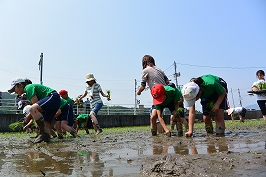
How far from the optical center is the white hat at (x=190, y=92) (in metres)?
4.75

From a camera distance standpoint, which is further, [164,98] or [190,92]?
[164,98]

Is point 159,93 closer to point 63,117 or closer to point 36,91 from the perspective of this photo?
point 36,91

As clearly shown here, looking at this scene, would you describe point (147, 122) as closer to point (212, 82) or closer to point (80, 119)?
point (80, 119)

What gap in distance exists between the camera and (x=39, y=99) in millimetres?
5480

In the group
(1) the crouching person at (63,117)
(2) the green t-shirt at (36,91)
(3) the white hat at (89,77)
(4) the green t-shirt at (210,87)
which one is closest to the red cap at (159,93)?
(4) the green t-shirt at (210,87)

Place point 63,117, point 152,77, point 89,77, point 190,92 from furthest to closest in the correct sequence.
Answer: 1. point 89,77
2. point 63,117
3. point 152,77
4. point 190,92

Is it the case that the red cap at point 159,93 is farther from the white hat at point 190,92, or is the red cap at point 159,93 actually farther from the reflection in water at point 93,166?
the reflection in water at point 93,166

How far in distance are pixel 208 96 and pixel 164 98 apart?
0.85m

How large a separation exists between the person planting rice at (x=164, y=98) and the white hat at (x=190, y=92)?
2.19 ft

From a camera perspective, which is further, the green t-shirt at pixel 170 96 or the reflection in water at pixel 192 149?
the green t-shirt at pixel 170 96

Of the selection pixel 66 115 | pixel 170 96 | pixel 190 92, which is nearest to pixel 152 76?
pixel 170 96

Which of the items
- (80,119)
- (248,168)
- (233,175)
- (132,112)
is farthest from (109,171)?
(132,112)

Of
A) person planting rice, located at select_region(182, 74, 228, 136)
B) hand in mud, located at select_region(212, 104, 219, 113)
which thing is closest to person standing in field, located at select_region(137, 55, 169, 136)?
person planting rice, located at select_region(182, 74, 228, 136)

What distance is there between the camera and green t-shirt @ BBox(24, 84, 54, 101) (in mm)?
5211
